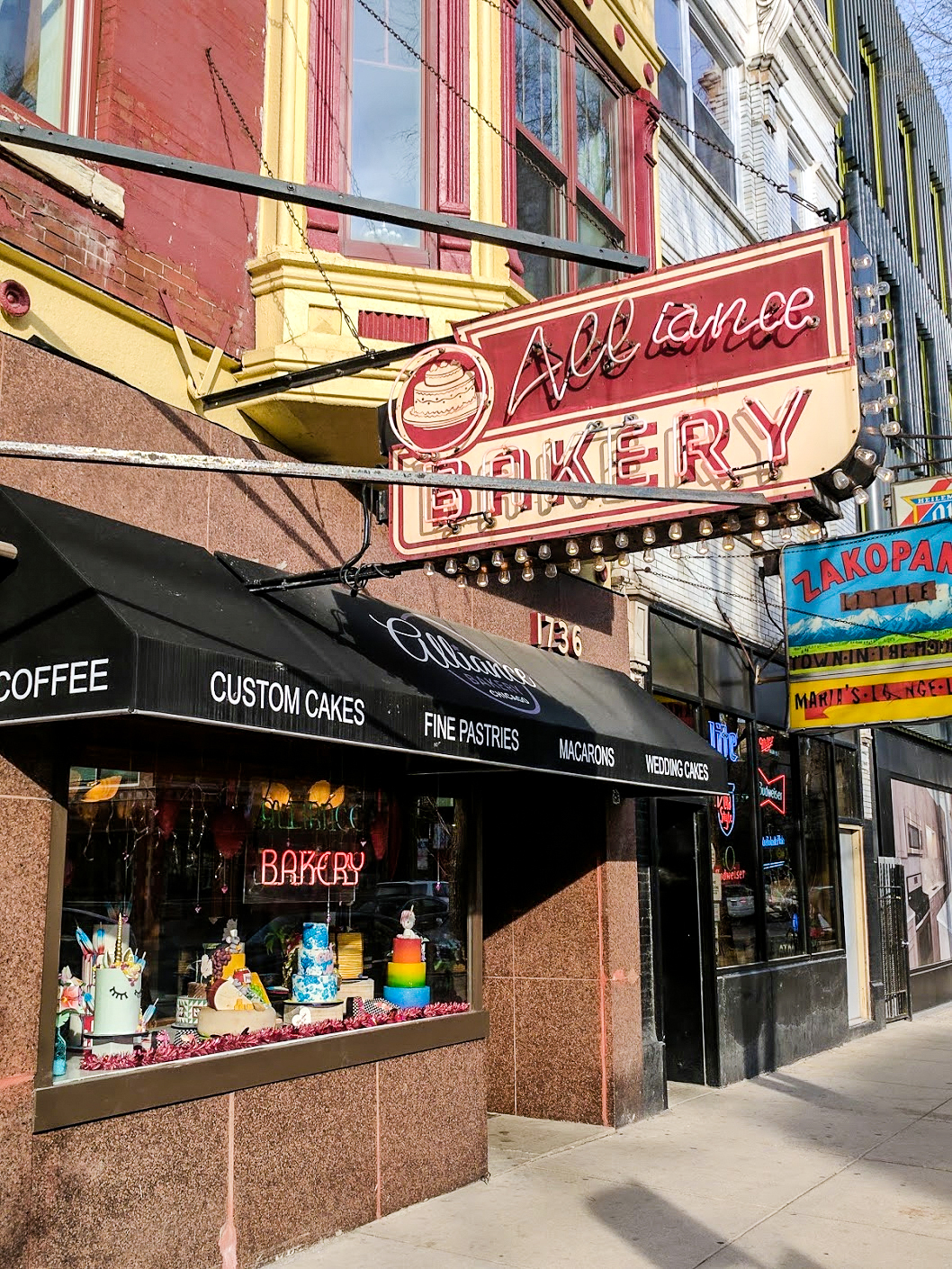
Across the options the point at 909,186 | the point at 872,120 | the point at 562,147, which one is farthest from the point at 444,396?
the point at 909,186

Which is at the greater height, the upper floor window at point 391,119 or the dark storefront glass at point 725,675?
the upper floor window at point 391,119

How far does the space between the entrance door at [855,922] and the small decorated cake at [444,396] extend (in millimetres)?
10307

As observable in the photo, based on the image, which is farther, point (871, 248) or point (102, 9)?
point (871, 248)

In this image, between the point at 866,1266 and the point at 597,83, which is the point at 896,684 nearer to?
the point at 597,83

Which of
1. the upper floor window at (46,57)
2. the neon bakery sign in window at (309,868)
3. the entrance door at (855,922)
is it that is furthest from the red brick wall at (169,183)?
the entrance door at (855,922)

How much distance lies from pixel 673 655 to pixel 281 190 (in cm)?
800

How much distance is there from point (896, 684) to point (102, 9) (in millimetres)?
9338

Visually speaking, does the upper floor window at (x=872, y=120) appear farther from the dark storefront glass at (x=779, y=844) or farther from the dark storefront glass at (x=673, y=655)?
the dark storefront glass at (x=673, y=655)

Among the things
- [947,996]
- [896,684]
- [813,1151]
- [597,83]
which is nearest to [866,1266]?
[813,1151]

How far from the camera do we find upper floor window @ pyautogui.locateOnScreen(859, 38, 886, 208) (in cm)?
2080

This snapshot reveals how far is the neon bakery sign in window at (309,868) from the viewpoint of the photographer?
22.5ft

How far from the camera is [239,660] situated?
208 inches

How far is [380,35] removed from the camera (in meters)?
8.35

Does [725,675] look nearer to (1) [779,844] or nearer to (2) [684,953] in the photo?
(1) [779,844]
